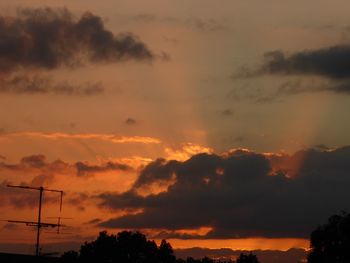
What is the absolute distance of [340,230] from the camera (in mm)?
134625

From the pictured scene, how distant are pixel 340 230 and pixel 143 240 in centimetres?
7231

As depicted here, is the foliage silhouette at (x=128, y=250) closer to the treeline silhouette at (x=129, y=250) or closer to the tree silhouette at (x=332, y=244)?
the treeline silhouette at (x=129, y=250)

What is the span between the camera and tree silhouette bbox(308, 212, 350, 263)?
134 m

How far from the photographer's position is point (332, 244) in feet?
442

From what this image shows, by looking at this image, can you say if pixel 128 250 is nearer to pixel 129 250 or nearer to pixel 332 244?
pixel 129 250

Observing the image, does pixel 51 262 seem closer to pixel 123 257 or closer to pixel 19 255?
pixel 19 255

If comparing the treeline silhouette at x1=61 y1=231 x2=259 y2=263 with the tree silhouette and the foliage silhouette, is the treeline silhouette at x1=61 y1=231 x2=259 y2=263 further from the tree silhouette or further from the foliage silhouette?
the tree silhouette

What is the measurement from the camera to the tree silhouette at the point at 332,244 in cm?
13362

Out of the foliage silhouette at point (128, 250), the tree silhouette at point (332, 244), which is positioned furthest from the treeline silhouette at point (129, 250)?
the tree silhouette at point (332, 244)

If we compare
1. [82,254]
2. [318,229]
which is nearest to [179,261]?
[82,254]

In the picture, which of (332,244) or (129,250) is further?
(129,250)

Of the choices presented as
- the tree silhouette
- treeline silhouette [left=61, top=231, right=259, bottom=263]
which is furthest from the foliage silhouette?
the tree silhouette

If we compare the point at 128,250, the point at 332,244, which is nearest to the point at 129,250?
the point at 128,250

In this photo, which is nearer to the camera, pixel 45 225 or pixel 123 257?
pixel 45 225
